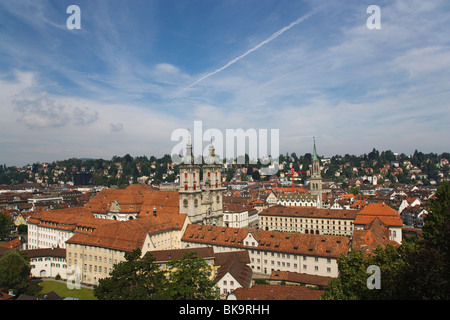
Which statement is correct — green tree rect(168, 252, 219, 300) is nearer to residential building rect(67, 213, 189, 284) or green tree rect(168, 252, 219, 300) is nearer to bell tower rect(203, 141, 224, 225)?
residential building rect(67, 213, 189, 284)

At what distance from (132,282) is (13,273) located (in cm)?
2377

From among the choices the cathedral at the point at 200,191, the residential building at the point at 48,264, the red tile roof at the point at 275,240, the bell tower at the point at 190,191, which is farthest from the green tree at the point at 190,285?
the bell tower at the point at 190,191

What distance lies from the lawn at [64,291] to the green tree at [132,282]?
660 inches

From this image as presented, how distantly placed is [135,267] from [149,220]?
81.6 ft

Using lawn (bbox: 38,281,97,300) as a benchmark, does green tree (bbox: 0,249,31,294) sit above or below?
above

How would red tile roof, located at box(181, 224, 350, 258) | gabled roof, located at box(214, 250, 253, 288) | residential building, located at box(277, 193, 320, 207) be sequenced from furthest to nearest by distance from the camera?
1. residential building, located at box(277, 193, 320, 207)
2. red tile roof, located at box(181, 224, 350, 258)
3. gabled roof, located at box(214, 250, 253, 288)

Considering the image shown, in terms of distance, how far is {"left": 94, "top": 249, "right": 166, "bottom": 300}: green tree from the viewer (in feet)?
83.8

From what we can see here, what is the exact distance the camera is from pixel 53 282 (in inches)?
1961

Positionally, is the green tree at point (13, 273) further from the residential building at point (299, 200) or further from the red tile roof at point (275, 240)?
the residential building at point (299, 200)

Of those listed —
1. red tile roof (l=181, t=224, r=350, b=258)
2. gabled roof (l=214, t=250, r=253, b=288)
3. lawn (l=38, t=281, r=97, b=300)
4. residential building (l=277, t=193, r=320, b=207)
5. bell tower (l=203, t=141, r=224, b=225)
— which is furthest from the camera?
residential building (l=277, t=193, r=320, b=207)

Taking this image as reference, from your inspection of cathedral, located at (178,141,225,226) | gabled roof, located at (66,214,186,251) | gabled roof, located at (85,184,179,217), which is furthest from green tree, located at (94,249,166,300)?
gabled roof, located at (85,184,179,217)

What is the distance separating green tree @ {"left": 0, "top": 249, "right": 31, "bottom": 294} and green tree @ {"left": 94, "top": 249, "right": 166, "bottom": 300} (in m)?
19.7
